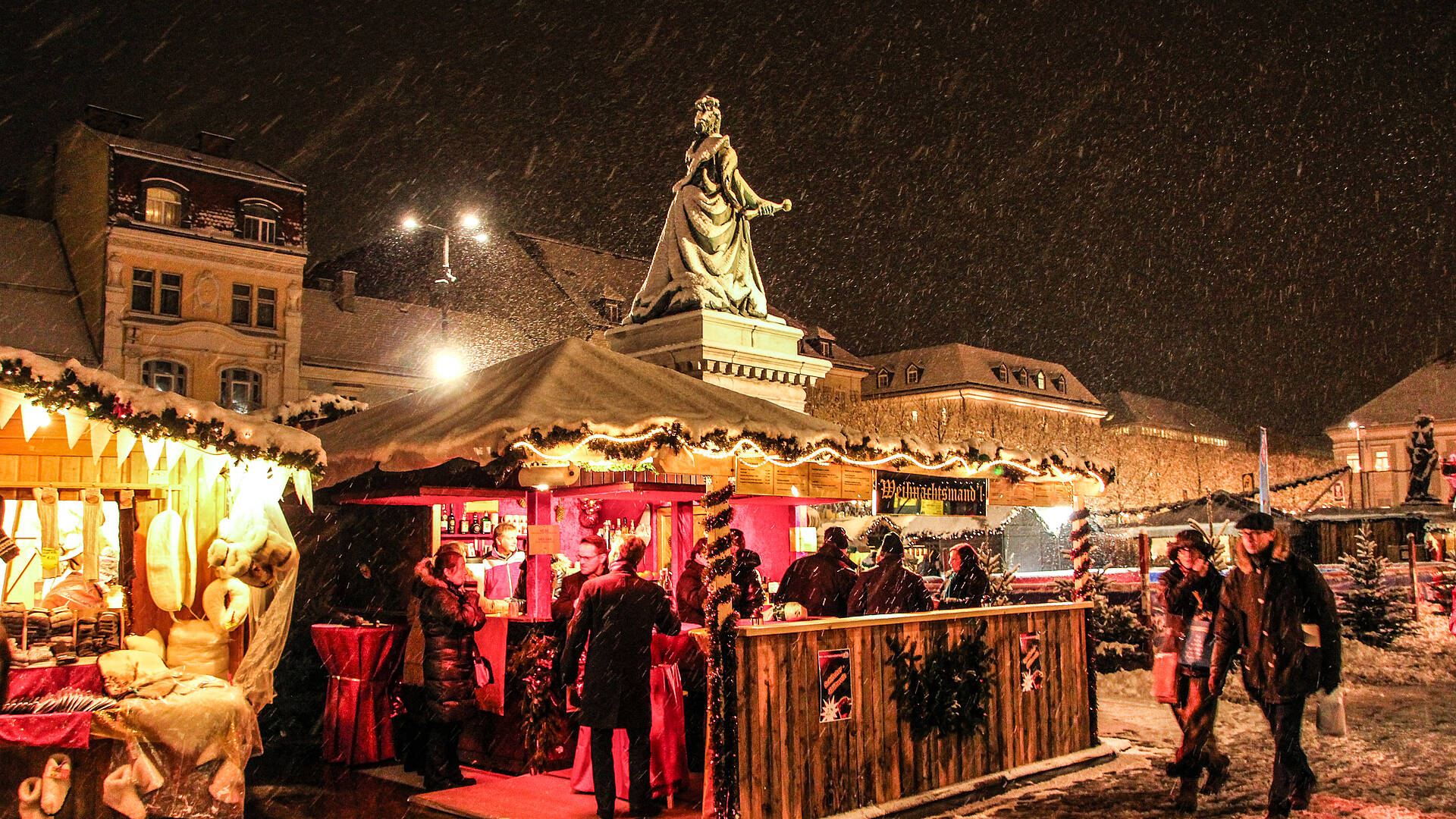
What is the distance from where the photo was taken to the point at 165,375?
34125 millimetres

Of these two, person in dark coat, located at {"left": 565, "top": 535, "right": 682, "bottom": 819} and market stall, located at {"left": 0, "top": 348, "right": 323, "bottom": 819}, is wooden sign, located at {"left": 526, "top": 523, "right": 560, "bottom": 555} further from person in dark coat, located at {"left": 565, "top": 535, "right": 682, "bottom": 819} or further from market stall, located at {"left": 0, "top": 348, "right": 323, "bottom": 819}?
person in dark coat, located at {"left": 565, "top": 535, "right": 682, "bottom": 819}

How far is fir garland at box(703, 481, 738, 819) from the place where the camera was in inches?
280

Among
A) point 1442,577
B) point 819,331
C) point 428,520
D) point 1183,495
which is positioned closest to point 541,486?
point 428,520

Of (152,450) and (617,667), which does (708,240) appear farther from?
(617,667)

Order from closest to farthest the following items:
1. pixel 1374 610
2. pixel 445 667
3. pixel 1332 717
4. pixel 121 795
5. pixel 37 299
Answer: pixel 121 795, pixel 445 667, pixel 1332 717, pixel 1374 610, pixel 37 299

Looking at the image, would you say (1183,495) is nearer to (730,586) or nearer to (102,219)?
(102,219)

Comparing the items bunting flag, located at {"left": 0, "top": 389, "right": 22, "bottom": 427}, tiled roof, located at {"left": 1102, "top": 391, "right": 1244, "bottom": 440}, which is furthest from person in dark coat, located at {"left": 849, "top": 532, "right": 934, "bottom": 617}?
tiled roof, located at {"left": 1102, "top": 391, "right": 1244, "bottom": 440}

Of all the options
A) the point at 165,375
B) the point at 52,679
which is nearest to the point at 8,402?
the point at 52,679

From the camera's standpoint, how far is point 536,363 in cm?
991

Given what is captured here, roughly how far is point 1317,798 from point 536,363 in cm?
670

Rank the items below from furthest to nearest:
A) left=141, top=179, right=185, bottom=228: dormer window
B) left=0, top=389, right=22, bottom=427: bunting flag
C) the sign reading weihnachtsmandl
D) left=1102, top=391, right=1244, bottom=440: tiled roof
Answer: left=1102, top=391, right=1244, bottom=440: tiled roof, left=141, top=179, right=185, bottom=228: dormer window, the sign reading weihnachtsmandl, left=0, top=389, right=22, bottom=427: bunting flag

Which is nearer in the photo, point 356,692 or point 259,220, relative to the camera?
point 356,692

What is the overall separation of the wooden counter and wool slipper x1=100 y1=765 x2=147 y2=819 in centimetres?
354

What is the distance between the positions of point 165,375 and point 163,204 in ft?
16.2
